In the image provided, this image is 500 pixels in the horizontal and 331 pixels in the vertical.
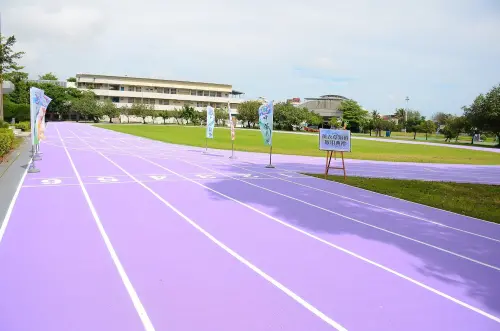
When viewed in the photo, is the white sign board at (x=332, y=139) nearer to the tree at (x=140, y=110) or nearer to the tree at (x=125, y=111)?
the tree at (x=140, y=110)

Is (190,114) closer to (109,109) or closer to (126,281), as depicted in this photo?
(109,109)

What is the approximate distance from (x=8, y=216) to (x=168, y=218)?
3234 millimetres

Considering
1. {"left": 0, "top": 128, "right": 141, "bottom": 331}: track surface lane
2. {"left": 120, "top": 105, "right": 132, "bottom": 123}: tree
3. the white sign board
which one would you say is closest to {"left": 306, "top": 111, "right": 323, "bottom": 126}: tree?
{"left": 120, "top": 105, "right": 132, "bottom": 123}: tree

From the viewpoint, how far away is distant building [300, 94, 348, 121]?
10250 cm

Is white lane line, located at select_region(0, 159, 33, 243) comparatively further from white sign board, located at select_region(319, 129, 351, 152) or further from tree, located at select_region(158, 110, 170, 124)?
tree, located at select_region(158, 110, 170, 124)

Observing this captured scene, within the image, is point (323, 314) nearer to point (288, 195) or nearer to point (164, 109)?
point (288, 195)

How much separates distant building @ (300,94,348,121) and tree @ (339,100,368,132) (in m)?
10.9

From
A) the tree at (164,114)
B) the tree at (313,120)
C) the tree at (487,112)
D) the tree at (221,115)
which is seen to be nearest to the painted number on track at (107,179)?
the tree at (487,112)

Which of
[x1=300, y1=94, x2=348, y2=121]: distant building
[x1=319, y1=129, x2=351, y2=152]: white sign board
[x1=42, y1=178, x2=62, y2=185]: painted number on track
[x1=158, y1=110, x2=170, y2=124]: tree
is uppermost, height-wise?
[x1=300, y1=94, x2=348, y2=121]: distant building

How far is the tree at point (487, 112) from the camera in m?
49.8

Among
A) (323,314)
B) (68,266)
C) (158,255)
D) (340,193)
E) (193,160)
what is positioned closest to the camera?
(323,314)

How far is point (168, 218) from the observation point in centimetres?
851

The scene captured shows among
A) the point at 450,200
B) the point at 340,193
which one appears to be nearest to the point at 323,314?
the point at 340,193

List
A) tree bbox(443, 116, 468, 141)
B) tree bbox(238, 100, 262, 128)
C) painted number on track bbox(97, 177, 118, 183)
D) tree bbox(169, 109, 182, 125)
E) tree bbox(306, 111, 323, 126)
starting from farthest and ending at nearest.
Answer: tree bbox(169, 109, 182, 125), tree bbox(306, 111, 323, 126), tree bbox(238, 100, 262, 128), tree bbox(443, 116, 468, 141), painted number on track bbox(97, 177, 118, 183)
